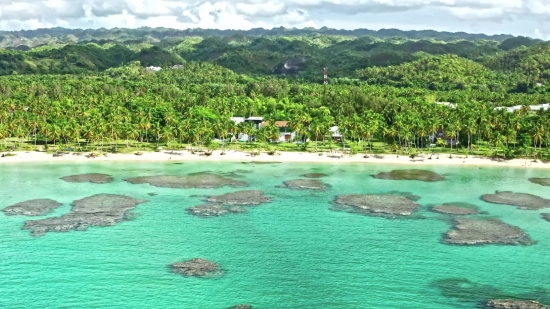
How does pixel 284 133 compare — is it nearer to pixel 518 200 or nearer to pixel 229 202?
→ pixel 229 202

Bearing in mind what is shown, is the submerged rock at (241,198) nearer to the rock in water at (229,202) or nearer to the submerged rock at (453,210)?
the rock in water at (229,202)

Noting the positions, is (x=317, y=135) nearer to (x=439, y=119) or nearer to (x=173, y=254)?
(x=439, y=119)

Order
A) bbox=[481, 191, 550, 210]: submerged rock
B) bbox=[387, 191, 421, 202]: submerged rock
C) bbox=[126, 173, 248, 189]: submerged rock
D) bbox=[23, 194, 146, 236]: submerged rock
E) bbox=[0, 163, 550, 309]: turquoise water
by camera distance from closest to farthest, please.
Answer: bbox=[0, 163, 550, 309]: turquoise water
bbox=[23, 194, 146, 236]: submerged rock
bbox=[481, 191, 550, 210]: submerged rock
bbox=[387, 191, 421, 202]: submerged rock
bbox=[126, 173, 248, 189]: submerged rock

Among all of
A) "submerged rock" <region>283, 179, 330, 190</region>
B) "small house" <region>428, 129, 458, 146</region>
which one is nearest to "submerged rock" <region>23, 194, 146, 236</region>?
"submerged rock" <region>283, 179, 330, 190</region>

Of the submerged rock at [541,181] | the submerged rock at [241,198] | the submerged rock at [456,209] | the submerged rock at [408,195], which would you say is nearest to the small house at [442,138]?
the submerged rock at [541,181]

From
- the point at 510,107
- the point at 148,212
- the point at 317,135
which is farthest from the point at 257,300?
the point at 510,107

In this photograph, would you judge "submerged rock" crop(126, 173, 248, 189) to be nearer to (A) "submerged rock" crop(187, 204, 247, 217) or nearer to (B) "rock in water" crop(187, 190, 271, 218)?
(B) "rock in water" crop(187, 190, 271, 218)
